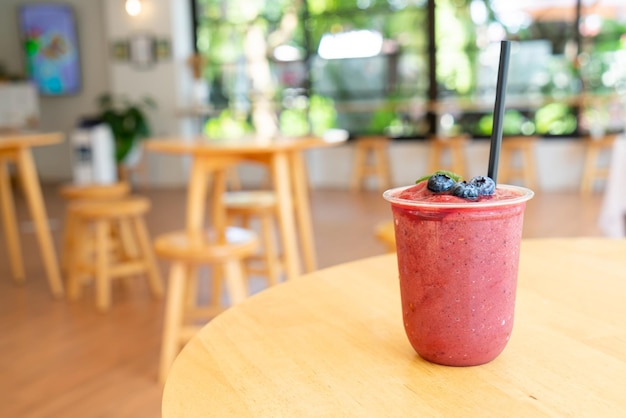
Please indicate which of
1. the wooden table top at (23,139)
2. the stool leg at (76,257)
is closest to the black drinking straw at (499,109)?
the stool leg at (76,257)

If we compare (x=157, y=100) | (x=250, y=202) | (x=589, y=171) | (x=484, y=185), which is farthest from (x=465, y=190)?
(x=157, y=100)

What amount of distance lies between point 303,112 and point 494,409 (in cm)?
756

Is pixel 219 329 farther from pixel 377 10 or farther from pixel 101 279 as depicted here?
pixel 377 10

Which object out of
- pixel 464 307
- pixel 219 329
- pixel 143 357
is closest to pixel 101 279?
pixel 143 357

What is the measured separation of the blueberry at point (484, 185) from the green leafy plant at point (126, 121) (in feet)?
24.1

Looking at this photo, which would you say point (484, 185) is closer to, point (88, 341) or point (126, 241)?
point (88, 341)

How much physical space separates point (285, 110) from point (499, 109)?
24.6 feet

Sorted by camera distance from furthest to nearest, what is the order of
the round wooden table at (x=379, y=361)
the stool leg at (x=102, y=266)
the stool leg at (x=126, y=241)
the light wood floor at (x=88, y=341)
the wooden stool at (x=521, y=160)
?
the wooden stool at (x=521, y=160)
the stool leg at (x=126, y=241)
the stool leg at (x=102, y=266)
the light wood floor at (x=88, y=341)
the round wooden table at (x=379, y=361)

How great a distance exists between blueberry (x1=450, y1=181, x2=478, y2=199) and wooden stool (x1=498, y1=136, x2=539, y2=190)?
20.4 ft

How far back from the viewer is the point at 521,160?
23.4 ft

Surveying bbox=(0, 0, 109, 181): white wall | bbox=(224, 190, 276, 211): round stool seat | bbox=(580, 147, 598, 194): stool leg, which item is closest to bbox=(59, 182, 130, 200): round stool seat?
bbox=(224, 190, 276, 211): round stool seat

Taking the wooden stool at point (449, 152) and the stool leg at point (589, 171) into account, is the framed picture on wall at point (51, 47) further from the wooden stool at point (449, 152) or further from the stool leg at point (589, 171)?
the stool leg at point (589, 171)

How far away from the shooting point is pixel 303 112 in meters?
8.02

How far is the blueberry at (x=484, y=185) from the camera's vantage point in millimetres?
636
